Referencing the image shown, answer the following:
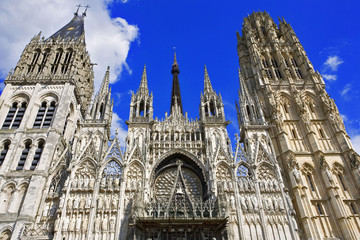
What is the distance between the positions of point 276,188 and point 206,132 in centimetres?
736

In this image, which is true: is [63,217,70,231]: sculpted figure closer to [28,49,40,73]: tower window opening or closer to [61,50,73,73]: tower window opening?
[61,50,73,73]: tower window opening

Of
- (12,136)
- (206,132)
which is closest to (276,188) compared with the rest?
(206,132)

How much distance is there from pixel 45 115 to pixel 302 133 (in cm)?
2431

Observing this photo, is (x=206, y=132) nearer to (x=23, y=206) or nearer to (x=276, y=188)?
(x=276, y=188)

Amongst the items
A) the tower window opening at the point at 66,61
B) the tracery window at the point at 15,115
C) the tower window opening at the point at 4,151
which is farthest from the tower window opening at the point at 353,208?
the tower window opening at the point at 66,61

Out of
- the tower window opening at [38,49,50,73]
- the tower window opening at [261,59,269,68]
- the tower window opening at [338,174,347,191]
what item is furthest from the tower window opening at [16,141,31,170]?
the tower window opening at [338,174,347,191]

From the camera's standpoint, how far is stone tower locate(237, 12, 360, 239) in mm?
20203

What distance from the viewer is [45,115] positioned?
25.4m

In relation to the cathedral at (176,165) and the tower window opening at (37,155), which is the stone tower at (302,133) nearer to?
the cathedral at (176,165)

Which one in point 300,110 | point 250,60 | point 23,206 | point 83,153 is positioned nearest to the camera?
point 23,206

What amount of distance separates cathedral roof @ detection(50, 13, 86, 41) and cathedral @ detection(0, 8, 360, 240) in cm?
499

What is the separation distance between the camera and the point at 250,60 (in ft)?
110

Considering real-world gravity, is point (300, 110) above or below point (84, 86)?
below

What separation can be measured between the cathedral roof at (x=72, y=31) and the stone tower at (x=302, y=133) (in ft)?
72.2
